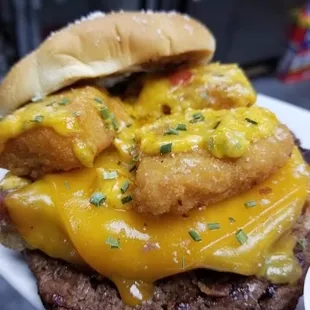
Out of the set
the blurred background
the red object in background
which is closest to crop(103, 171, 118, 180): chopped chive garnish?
the blurred background

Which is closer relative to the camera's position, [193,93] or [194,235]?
[194,235]

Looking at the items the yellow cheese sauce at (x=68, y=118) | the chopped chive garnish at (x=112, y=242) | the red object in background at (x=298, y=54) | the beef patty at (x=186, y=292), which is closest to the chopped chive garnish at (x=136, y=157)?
the yellow cheese sauce at (x=68, y=118)

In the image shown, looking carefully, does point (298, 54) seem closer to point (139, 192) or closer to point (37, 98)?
point (37, 98)

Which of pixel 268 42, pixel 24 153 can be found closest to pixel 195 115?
pixel 24 153

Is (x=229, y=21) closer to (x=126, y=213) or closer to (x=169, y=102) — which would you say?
(x=169, y=102)

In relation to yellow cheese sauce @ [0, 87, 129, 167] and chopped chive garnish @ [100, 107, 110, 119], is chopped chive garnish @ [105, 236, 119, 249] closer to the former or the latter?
yellow cheese sauce @ [0, 87, 129, 167]

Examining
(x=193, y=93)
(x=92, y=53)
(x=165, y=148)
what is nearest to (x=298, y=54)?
(x=193, y=93)
